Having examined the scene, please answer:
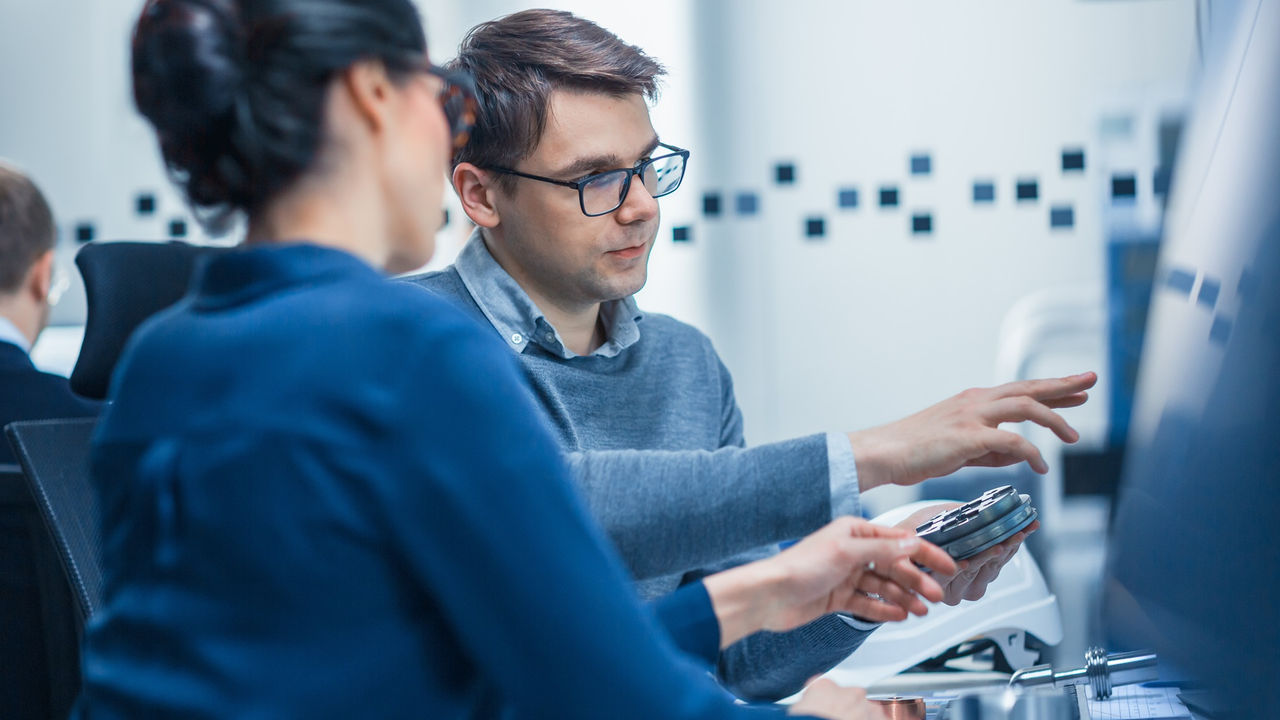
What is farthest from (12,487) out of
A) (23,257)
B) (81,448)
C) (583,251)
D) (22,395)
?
(23,257)

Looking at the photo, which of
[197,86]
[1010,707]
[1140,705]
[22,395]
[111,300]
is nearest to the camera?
[197,86]

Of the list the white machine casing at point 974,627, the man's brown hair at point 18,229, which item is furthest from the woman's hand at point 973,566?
the man's brown hair at point 18,229

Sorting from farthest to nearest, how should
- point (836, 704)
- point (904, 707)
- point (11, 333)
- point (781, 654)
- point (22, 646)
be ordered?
point (11, 333) → point (22, 646) → point (781, 654) → point (904, 707) → point (836, 704)

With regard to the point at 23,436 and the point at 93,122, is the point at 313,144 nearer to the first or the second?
the point at 23,436

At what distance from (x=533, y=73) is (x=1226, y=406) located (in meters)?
0.91

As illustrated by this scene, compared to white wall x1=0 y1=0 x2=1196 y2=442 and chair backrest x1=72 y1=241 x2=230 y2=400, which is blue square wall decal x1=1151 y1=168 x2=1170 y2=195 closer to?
white wall x1=0 y1=0 x2=1196 y2=442

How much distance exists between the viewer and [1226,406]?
1.23 meters

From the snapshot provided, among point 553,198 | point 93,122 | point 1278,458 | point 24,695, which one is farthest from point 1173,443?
point 93,122

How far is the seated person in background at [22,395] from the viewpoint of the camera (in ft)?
5.72

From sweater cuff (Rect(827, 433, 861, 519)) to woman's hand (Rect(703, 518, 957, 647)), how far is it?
112 millimetres

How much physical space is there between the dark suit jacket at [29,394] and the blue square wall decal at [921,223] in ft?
5.33

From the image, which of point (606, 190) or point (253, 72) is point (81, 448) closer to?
point (606, 190)

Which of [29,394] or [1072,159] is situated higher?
[1072,159]

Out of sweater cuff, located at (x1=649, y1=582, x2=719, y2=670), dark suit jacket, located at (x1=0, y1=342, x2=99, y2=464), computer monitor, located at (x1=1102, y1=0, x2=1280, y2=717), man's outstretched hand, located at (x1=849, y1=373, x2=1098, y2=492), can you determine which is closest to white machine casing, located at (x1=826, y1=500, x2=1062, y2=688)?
computer monitor, located at (x1=1102, y1=0, x2=1280, y2=717)
